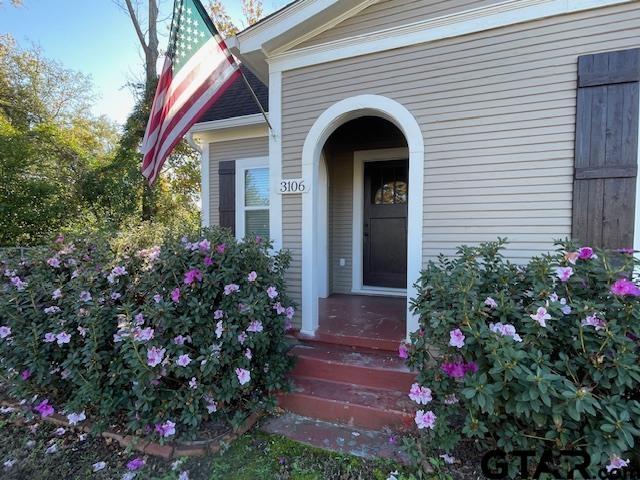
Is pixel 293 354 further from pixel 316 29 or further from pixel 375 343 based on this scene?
pixel 316 29

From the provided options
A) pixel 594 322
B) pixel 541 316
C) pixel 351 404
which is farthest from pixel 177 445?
pixel 594 322

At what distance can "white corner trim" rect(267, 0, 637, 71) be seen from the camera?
2.58m

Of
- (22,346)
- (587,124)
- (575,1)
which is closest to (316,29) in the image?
(575,1)

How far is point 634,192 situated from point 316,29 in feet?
10.5

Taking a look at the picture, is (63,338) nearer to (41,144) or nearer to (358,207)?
(358,207)

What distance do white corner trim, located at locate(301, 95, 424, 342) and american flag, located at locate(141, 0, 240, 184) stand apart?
3.56 feet

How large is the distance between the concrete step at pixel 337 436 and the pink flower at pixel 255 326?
0.81 meters

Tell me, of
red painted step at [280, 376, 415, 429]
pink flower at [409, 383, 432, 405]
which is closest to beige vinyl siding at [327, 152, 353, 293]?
red painted step at [280, 376, 415, 429]

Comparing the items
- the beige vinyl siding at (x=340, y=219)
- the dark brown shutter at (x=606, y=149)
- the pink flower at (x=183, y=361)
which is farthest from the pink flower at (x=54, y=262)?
the dark brown shutter at (x=606, y=149)

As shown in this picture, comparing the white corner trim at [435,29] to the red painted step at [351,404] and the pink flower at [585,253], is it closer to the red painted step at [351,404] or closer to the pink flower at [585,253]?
the pink flower at [585,253]

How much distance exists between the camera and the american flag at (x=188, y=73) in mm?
2889

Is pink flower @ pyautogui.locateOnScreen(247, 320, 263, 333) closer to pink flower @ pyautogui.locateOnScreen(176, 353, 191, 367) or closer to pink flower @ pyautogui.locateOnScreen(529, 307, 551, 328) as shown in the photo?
pink flower @ pyautogui.locateOnScreen(176, 353, 191, 367)

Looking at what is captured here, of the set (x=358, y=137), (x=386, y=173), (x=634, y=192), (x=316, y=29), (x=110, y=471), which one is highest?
(x=316, y=29)

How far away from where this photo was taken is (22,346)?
2654 mm
